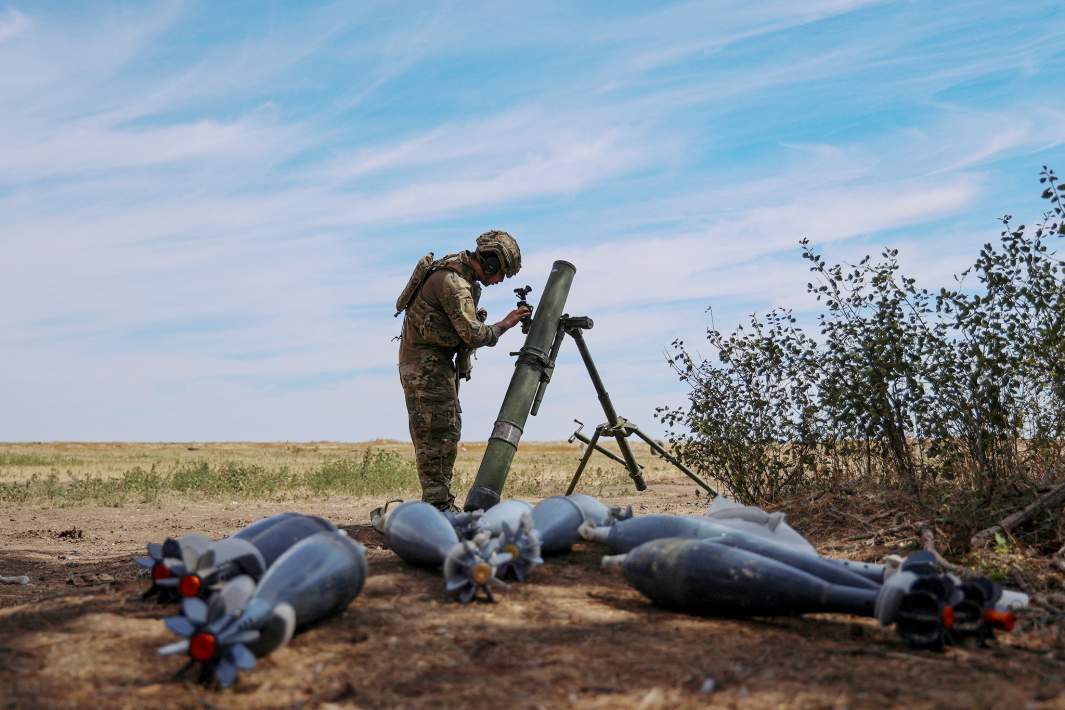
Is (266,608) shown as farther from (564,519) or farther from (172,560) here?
(564,519)

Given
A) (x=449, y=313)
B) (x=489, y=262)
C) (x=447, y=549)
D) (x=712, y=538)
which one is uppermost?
(x=489, y=262)

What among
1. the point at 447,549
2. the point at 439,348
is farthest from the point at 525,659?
the point at 439,348

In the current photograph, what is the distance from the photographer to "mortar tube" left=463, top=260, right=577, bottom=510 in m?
7.49

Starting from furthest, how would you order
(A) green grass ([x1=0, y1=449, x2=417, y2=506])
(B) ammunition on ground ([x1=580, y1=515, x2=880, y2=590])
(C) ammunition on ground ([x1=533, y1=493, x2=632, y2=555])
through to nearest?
(A) green grass ([x1=0, y1=449, x2=417, y2=506])
(C) ammunition on ground ([x1=533, y1=493, x2=632, y2=555])
(B) ammunition on ground ([x1=580, y1=515, x2=880, y2=590])

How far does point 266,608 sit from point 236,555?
0.65m

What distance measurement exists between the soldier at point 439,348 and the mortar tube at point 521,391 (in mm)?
215

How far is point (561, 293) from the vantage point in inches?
320

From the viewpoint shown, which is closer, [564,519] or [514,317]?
[564,519]

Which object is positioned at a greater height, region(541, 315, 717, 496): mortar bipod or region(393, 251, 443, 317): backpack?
region(393, 251, 443, 317): backpack

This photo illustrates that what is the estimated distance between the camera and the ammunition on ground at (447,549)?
4.55 meters

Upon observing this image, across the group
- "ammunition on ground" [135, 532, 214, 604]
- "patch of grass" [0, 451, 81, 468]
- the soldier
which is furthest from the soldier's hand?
"patch of grass" [0, 451, 81, 468]

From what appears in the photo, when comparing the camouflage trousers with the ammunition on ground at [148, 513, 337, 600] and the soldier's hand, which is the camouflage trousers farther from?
the ammunition on ground at [148, 513, 337, 600]

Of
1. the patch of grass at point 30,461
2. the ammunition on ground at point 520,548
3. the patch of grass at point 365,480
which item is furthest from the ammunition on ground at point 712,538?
the patch of grass at point 30,461

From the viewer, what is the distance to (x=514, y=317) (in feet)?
25.9
